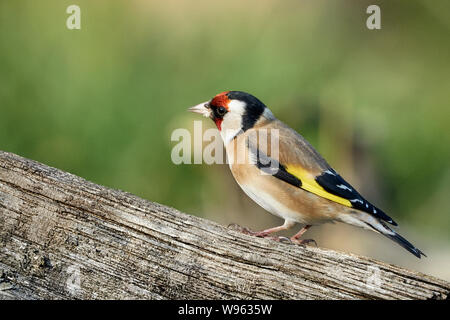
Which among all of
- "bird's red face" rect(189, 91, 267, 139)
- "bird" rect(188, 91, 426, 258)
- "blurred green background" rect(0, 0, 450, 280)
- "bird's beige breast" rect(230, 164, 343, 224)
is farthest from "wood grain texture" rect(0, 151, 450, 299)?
"blurred green background" rect(0, 0, 450, 280)

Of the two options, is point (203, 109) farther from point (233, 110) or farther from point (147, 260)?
point (147, 260)

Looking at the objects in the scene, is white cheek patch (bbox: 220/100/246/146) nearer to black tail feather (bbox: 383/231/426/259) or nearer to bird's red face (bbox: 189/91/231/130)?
bird's red face (bbox: 189/91/231/130)

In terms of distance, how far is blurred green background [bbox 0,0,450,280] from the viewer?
130 inches

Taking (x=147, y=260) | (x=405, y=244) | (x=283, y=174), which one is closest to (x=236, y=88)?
(x=283, y=174)

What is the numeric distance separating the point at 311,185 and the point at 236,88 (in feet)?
2.87

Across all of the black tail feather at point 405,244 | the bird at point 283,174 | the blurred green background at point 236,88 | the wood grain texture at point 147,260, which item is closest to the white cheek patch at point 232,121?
the bird at point 283,174

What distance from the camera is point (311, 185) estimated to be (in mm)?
2766

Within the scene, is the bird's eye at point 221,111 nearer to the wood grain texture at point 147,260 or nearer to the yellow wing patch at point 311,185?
the yellow wing patch at point 311,185

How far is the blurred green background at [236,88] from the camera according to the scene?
3.29 m

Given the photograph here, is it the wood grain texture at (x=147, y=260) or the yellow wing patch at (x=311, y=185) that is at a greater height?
the yellow wing patch at (x=311, y=185)

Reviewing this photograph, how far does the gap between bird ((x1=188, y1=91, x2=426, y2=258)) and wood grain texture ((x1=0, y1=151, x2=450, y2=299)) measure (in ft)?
2.98

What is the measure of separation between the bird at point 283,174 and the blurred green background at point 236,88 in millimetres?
409
